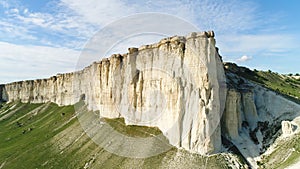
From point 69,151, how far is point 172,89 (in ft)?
78.1

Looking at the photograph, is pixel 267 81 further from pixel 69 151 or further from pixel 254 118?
pixel 69 151

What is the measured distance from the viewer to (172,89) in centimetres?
4744

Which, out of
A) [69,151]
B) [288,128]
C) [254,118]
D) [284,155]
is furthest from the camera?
[69,151]

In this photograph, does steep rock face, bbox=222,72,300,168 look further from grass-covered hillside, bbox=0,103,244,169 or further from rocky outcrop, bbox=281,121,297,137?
grass-covered hillside, bbox=0,103,244,169

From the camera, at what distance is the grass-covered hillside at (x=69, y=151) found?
41375 mm

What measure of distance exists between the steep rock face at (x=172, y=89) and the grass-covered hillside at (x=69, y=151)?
1886 mm

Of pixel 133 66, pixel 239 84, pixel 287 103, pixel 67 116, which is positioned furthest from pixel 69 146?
pixel 287 103

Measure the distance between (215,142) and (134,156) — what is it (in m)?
11.8

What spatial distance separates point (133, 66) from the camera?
195 feet

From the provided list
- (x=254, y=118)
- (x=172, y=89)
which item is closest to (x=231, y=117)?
(x=254, y=118)

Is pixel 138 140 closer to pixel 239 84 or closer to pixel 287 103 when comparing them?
pixel 239 84

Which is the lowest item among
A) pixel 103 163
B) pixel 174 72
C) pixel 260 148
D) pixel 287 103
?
pixel 103 163

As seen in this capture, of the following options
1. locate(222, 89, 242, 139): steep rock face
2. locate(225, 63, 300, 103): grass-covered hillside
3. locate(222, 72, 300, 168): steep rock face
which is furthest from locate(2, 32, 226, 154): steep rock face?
locate(225, 63, 300, 103): grass-covered hillside

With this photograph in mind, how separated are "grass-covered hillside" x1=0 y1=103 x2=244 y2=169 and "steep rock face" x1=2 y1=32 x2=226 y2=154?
189 centimetres
